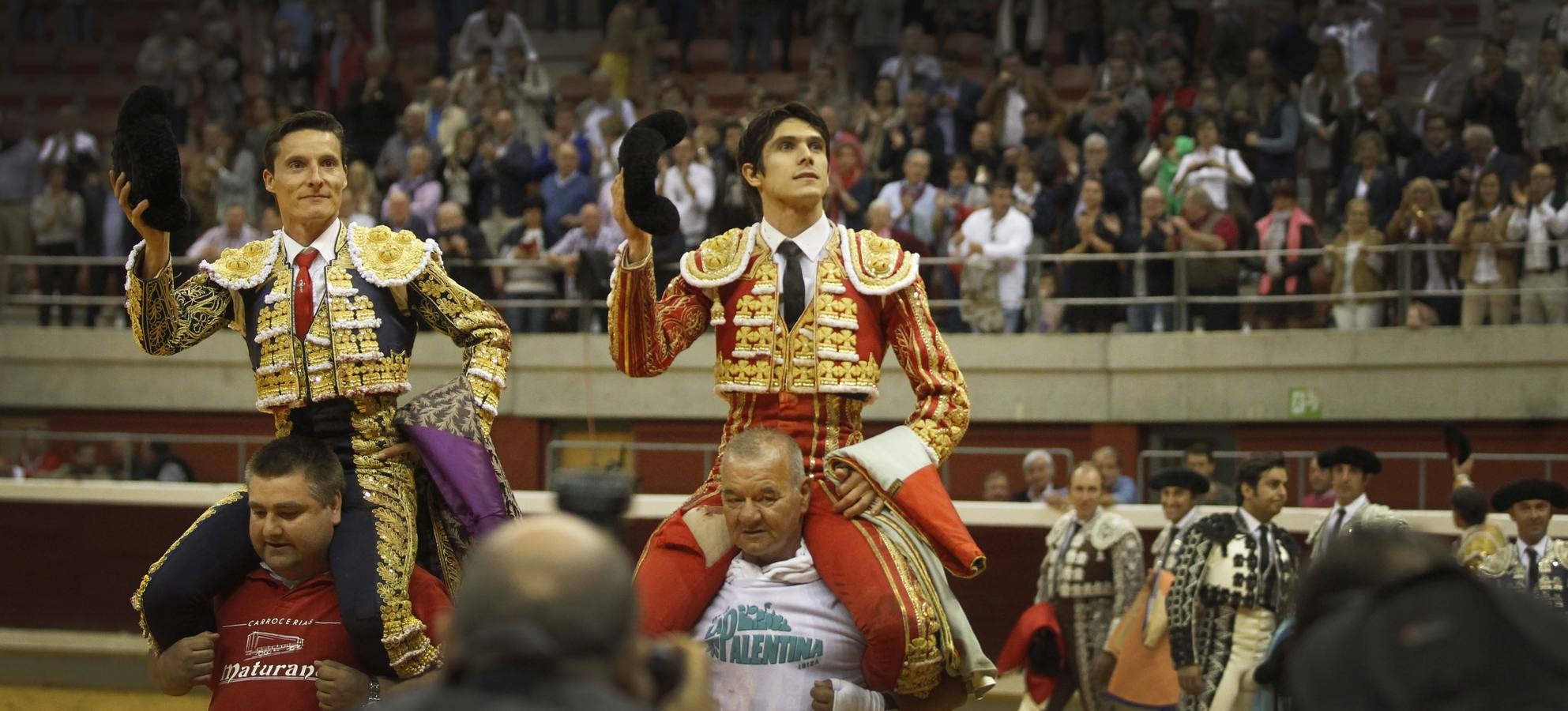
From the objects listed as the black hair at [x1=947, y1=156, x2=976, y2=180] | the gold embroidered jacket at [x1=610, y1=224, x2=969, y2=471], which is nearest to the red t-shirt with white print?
the gold embroidered jacket at [x1=610, y1=224, x2=969, y2=471]

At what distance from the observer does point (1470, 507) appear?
28.9 ft

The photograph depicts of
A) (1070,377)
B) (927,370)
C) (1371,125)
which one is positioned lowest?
(1070,377)

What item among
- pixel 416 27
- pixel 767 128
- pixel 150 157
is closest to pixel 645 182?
pixel 767 128

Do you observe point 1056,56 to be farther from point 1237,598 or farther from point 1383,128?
point 1237,598

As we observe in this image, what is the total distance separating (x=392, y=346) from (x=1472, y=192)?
867 cm

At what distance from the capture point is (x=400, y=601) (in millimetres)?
4812

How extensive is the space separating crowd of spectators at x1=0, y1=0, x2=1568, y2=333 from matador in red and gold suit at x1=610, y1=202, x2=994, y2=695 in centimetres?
705

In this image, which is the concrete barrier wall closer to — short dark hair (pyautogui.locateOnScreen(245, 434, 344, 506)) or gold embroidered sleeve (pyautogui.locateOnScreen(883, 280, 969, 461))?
gold embroidered sleeve (pyautogui.locateOnScreen(883, 280, 969, 461))

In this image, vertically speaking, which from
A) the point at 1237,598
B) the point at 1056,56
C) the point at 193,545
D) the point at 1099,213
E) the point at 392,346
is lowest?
the point at 1237,598

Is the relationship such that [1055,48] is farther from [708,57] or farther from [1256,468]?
[1256,468]

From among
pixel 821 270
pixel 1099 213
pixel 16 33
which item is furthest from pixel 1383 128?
pixel 16 33

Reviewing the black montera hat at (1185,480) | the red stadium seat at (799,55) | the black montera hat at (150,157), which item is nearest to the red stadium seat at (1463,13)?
the red stadium seat at (799,55)

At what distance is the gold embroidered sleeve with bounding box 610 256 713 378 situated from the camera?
5148 millimetres

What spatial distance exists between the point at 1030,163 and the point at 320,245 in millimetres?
8178
